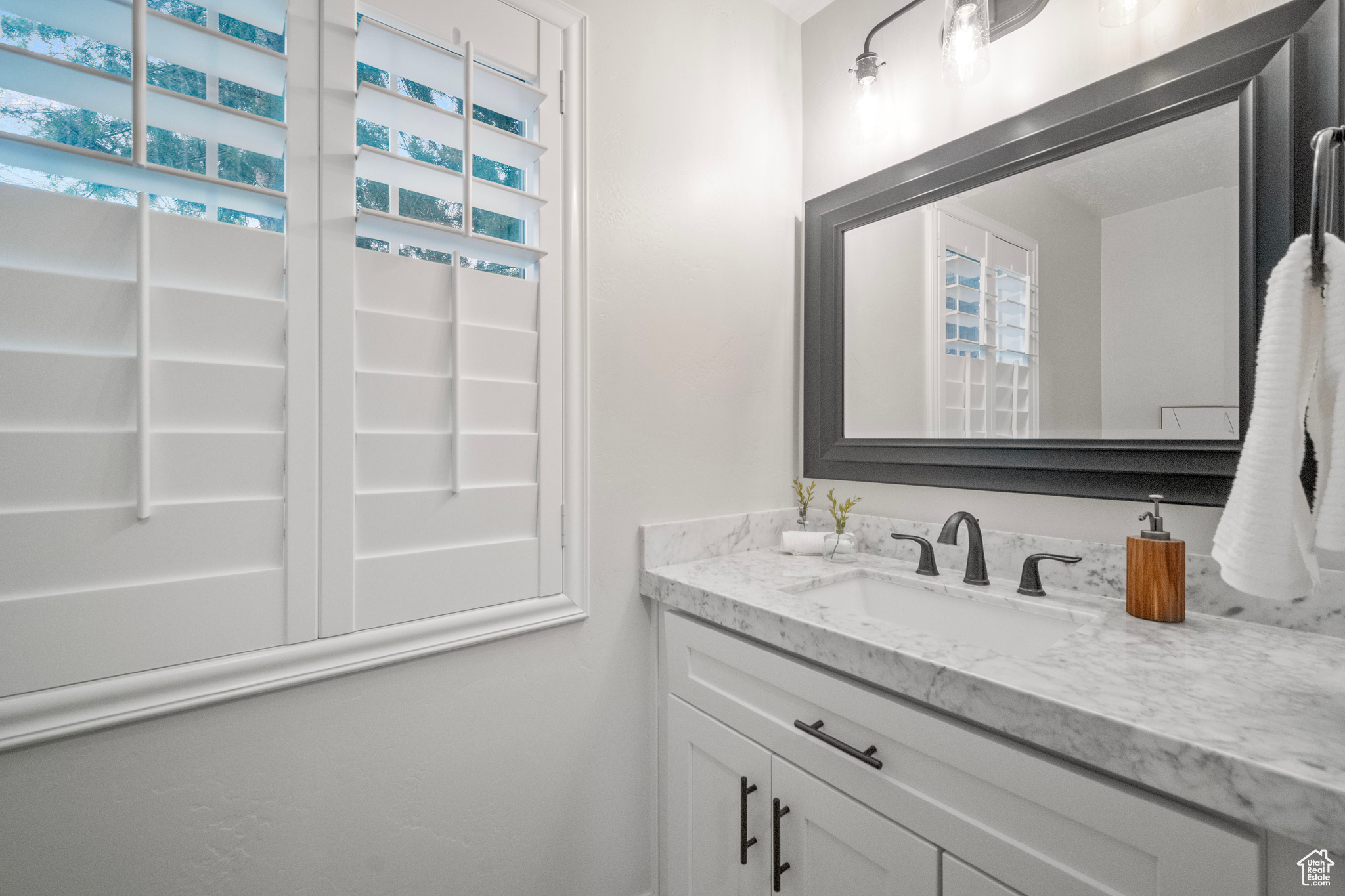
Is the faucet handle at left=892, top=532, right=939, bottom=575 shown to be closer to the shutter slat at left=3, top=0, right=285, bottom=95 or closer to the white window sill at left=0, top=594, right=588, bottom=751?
the white window sill at left=0, top=594, right=588, bottom=751

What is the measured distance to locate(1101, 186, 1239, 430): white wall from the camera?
3.04 feet

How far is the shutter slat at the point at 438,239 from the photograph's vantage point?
92 centimetres

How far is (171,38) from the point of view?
0.78 m

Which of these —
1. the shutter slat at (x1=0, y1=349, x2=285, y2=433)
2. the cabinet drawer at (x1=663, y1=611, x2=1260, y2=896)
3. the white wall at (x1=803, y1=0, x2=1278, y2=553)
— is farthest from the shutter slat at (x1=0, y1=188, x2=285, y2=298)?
the white wall at (x1=803, y1=0, x2=1278, y2=553)

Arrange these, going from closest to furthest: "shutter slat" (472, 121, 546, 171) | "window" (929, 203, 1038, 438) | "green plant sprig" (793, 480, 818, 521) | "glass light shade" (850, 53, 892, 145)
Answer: "shutter slat" (472, 121, 546, 171)
"window" (929, 203, 1038, 438)
"glass light shade" (850, 53, 892, 145)
"green plant sprig" (793, 480, 818, 521)

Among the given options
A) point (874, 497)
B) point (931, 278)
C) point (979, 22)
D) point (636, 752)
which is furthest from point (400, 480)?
point (979, 22)

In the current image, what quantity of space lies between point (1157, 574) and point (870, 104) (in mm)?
1178

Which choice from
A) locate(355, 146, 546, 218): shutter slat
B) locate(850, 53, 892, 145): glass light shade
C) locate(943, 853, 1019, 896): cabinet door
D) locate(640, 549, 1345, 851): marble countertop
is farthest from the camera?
locate(850, 53, 892, 145): glass light shade

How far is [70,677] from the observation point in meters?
0.72

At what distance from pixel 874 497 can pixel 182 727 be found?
1.40 metres

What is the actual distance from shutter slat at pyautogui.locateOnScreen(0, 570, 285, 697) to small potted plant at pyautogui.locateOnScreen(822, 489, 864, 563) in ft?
3.61

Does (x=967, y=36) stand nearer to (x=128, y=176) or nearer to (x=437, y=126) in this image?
(x=437, y=126)

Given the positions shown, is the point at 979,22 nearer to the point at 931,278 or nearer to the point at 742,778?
the point at 931,278

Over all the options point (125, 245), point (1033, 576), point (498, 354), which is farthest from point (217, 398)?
point (1033, 576)
